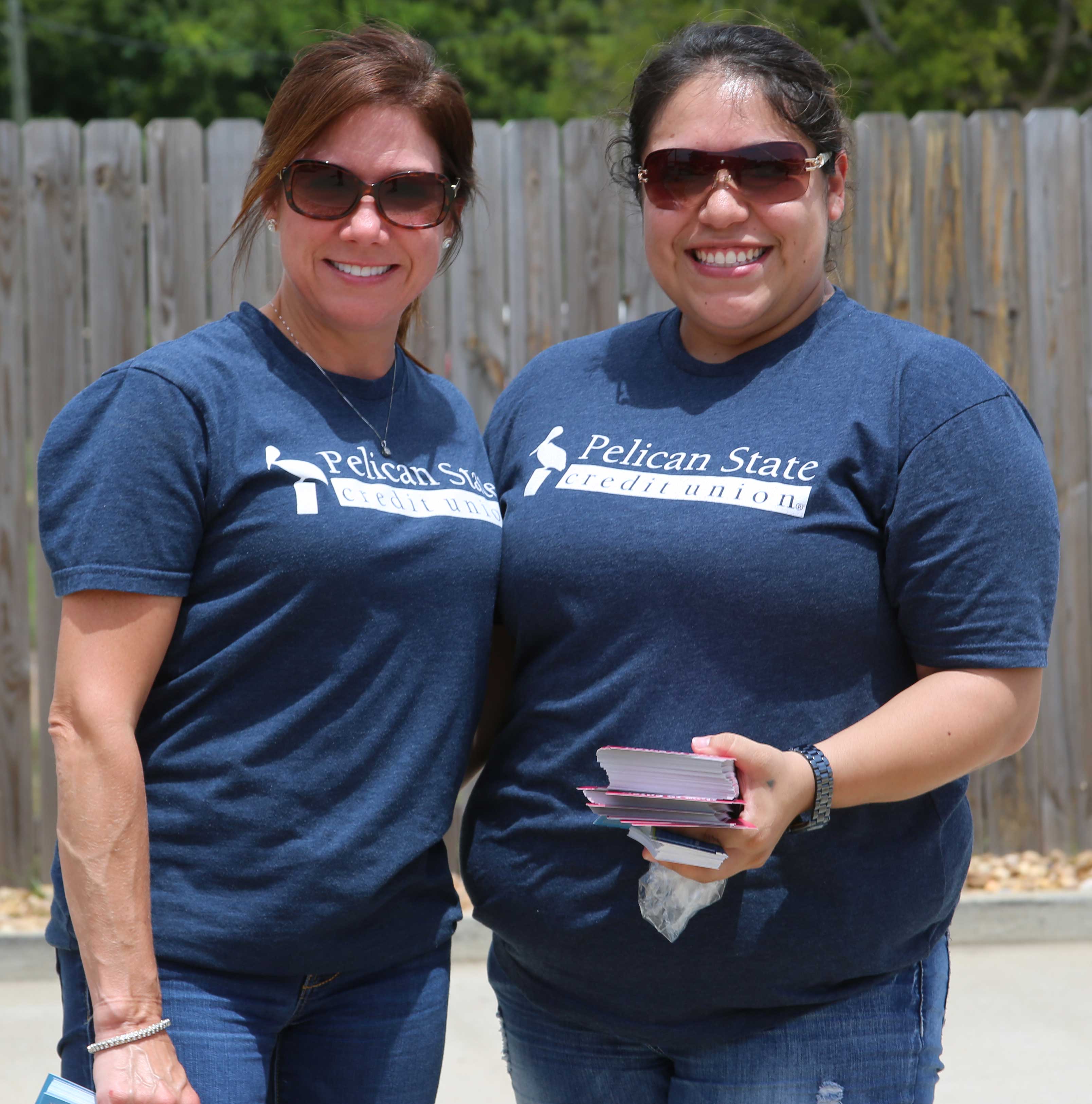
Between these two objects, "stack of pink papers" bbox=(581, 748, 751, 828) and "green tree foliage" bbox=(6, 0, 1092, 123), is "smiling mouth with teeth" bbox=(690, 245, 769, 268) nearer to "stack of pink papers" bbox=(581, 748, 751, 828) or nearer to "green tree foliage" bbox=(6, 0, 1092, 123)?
"stack of pink papers" bbox=(581, 748, 751, 828)

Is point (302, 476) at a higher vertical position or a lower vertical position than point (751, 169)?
lower

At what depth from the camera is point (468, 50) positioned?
20.3 metres

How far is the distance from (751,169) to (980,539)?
700 millimetres

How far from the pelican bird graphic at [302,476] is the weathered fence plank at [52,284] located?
2.52 m

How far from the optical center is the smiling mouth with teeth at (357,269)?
2125 mm

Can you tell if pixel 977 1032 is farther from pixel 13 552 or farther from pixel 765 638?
pixel 13 552

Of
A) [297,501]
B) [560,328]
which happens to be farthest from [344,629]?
[560,328]

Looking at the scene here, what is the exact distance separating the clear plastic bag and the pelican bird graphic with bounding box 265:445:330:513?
2.41 feet

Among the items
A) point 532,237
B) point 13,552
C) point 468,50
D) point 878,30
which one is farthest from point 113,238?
point 468,50

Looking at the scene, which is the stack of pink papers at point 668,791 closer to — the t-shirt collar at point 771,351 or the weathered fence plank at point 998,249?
the t-shirt collar at point 771,351

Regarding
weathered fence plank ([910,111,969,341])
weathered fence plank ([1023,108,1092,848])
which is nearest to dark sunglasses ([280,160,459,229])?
weathered fence plank ([910,111,969,341])

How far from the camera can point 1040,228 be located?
440cm

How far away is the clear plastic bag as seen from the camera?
187 cm

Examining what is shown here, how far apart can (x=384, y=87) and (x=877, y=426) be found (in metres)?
0.95
